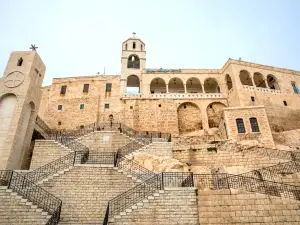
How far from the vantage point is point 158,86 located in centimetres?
3100

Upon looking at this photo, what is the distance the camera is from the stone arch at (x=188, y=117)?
26.6 m

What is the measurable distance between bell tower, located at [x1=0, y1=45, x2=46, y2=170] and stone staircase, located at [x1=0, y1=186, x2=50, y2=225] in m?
4.12

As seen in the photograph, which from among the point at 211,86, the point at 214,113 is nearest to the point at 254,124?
the point at 214,113

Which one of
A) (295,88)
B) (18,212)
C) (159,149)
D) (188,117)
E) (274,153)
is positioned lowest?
(18,212)

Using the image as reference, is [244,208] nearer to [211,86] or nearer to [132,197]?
[132,197]

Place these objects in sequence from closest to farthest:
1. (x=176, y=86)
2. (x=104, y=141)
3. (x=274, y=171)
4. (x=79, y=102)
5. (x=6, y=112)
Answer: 1. (x=274, y=171)
2. (x=6, y=112)
3. (x=104, y=141)
4. (x=79, y=102)
5. (x=176, y=86)

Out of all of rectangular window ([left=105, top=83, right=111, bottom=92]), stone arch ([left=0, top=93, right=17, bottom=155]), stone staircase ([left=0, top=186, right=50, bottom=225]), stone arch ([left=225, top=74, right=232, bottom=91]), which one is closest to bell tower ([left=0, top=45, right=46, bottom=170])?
stone arch ([left=0, top=93, right=17, bottom=155])

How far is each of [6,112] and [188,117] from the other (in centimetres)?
1926

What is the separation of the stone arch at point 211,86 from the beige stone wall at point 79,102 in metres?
12.9

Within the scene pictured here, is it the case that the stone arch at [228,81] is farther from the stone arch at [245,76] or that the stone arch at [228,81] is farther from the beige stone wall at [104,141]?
the beige stone wall at [104,141]

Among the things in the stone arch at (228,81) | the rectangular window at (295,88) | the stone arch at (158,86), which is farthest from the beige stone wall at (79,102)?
the rectangular window at (295,88)

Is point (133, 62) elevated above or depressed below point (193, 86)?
above

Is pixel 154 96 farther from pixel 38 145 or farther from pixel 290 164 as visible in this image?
pixel 290 164

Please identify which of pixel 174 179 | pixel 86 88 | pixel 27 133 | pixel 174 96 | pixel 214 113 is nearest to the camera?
pixel 174 179
